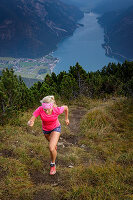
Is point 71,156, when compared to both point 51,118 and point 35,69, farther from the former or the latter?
point 35,69

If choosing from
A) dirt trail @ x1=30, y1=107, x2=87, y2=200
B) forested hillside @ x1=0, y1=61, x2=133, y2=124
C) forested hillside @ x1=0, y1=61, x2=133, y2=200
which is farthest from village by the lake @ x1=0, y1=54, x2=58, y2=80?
forested hillside @ x1=0, y1=61, x2=133, y2=200

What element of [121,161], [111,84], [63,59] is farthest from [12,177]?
[63,59]

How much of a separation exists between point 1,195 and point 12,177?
0.49 m

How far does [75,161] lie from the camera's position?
4707 mm

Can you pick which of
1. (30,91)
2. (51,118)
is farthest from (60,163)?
(30,91)

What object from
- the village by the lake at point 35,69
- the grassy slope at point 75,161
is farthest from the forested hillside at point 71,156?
the village by the lake at point 35,69

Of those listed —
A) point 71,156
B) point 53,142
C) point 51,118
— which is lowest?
point 71,156

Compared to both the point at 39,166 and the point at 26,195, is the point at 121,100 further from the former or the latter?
the point at 26,195

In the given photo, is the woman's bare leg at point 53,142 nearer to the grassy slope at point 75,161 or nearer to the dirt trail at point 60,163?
the dirt trail at point 60,163

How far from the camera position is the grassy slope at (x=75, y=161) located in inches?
127

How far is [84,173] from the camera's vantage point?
151 inches

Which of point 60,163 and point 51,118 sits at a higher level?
point 51,118

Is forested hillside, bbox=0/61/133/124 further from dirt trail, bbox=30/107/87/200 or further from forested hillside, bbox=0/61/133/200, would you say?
dirt trail, bbox=30/107/87/200

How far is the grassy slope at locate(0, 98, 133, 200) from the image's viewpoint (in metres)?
3.23
